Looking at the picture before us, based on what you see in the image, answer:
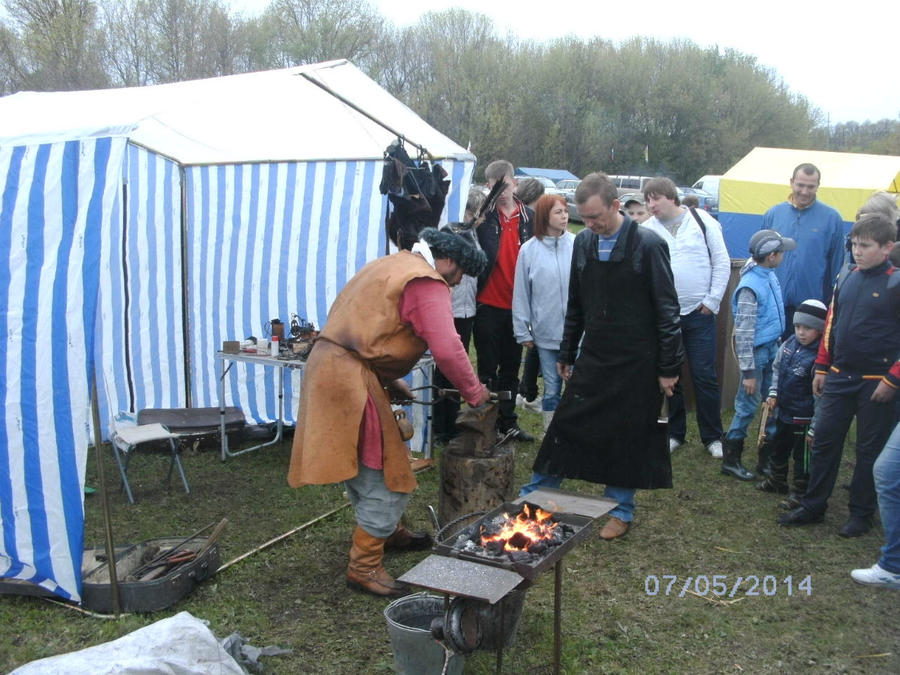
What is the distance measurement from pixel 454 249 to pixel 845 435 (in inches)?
96.4

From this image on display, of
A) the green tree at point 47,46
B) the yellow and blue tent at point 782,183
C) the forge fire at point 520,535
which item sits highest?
the green tree at point 47,46

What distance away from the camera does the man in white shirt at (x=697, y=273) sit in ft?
17.8

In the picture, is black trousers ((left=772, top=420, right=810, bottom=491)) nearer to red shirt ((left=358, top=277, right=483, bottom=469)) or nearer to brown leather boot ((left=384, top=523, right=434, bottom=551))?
brown leather boot ((left=384, top=523, right=434, bottom=551))

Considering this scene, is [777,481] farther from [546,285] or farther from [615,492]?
[546,285]

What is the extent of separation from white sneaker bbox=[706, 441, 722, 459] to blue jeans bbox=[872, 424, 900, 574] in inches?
74.4

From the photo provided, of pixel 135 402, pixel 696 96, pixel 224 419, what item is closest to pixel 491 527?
pixel 224 419

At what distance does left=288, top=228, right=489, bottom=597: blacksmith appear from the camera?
349 cm

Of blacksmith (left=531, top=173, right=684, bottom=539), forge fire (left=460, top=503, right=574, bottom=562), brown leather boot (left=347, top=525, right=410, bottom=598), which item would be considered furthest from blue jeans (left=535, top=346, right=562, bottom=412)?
forge fire (left=460, top=503, right=574, bottom=562)

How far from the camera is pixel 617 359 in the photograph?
405 cm

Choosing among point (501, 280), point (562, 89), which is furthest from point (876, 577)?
point (562, 89)

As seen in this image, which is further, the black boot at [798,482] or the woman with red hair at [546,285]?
the woman with red hair at [546,285]

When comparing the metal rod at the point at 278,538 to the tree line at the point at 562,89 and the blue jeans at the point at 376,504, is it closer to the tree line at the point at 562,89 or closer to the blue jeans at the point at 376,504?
the blue jeans at the point at 376,504

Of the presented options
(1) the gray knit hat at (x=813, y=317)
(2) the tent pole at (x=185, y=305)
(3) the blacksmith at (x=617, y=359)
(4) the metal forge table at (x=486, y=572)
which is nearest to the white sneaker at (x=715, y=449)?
(1) the gray knit hat at (x=813, y=317)

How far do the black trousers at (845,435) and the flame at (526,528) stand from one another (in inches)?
80.7
